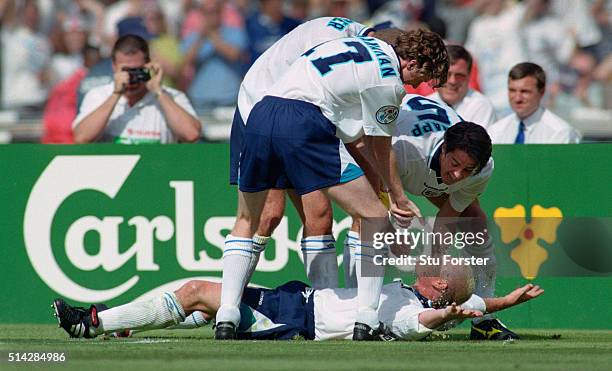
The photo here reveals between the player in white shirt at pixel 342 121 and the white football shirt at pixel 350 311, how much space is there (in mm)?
130

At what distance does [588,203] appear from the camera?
1056 cm

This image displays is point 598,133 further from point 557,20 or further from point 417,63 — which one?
point 417,63

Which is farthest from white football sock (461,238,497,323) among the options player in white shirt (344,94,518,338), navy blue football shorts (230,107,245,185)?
navy blue football shorts (230,107,245,185)

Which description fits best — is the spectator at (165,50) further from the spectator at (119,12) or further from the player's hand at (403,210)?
the player's hand at (403,210)

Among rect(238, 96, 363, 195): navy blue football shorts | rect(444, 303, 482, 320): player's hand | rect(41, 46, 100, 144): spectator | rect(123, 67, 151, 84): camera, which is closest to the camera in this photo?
rect(444, 303, 482, 320): player's hand

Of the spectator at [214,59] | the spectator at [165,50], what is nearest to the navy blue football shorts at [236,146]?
the spectator at [214,59]

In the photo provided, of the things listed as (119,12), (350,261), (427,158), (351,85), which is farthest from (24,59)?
(351,85)

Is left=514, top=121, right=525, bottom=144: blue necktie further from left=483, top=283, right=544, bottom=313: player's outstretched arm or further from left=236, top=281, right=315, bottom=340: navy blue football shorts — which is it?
left=236, top=281, right=315, bottom=340: navy blue football shorts

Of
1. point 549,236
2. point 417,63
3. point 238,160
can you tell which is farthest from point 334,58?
point 549,236

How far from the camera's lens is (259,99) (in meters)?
9.45

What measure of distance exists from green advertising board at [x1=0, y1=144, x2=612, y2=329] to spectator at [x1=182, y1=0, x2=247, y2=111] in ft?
15.2

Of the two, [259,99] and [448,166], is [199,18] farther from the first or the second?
[448,166]

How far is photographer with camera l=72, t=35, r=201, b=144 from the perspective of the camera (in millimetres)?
11695

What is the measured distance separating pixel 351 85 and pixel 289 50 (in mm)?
1431
